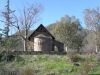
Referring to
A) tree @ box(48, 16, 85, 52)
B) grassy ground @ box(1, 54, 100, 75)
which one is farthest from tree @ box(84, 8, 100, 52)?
grassy ground @ box(1, 54, 100, 75)

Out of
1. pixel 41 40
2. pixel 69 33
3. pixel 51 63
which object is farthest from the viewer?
pixel 69 33

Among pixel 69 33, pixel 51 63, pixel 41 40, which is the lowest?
pixel 51 63

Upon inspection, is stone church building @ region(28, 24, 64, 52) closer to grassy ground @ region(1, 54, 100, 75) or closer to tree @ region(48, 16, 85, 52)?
tree @ region(48, 16, 85, 52)

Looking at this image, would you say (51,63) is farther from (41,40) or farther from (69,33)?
(69,33)

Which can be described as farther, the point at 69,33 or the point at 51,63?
the point at 69,33

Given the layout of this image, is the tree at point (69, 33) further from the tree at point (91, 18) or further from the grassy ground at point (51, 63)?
the grassy ground at point (51, 63)

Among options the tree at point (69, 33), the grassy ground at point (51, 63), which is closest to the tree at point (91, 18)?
the tree at point (69, 33)

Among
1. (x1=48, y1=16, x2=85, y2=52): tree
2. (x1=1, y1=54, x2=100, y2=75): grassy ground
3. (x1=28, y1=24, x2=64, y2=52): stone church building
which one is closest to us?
(x1=1, y1=54, x2=100, y2=75): grassy ground

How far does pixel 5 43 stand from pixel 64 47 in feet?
262

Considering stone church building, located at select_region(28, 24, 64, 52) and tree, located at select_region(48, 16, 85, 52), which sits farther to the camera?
tree, located at select_region(48, 16, 85, 52)

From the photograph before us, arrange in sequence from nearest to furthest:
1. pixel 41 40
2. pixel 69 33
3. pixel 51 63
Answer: pixel 51 63 < pixel 41 40 < pixel 69 33

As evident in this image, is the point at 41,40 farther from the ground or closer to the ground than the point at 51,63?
farther from the ground

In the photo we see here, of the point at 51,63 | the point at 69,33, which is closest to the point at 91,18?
the point at 69,33

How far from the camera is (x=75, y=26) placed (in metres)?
98.0
